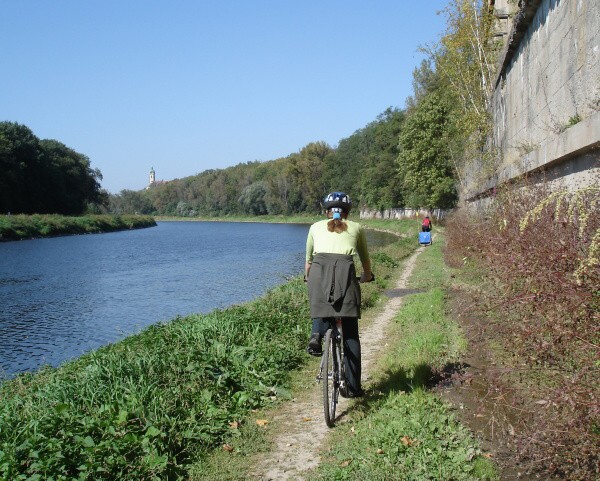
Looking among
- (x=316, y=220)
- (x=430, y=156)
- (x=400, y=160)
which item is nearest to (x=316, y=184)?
(x=316, y=220)

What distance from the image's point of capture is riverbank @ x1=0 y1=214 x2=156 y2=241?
52.9m

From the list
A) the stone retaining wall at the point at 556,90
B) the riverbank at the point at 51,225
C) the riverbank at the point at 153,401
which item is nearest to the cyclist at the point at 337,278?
the riverbank at the point at 153,401

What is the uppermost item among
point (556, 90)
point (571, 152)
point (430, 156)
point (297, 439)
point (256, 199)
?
point (430, 156)

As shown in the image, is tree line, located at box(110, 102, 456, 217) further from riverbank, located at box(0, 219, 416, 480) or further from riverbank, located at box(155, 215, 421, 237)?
riverbank, located at box(0, 219, 416, 480)

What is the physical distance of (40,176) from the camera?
253 feet

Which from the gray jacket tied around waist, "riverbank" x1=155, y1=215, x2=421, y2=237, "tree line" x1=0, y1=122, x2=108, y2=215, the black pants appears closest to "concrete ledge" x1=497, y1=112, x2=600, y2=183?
the gray jacket tied around waist

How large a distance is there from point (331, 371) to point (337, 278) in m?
0.97

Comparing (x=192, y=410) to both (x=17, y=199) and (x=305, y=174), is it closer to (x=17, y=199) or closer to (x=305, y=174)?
(x=17, y=199)

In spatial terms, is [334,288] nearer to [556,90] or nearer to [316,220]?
[556,90]

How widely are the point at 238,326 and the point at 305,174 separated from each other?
10551cm

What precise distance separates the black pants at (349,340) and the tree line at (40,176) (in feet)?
228

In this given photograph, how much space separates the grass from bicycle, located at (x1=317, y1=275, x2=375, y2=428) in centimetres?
21

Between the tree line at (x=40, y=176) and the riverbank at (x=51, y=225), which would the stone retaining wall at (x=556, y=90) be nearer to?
the riverbank at (x=51, y=225)

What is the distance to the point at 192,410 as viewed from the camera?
5.62 meters
